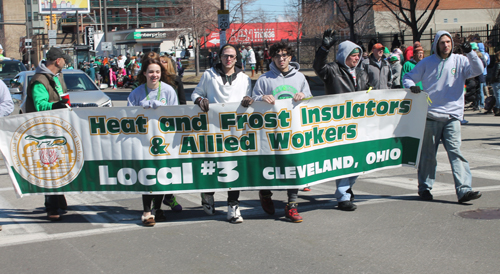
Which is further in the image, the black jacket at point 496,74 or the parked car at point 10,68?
the parked car at point 10,68

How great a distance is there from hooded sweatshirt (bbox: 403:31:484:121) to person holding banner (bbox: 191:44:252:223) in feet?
7.37

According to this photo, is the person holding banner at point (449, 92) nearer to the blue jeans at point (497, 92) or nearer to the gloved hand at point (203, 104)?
the gloved hand at point (203, 104)

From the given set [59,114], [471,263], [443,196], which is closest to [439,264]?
[471,263]

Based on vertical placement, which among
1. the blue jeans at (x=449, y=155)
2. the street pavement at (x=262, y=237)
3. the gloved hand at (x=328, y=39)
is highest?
the gloved hand at (x=328, y=39)

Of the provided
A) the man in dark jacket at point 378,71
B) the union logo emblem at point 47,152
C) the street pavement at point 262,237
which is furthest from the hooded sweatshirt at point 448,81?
the union logo emblem at point 47,152

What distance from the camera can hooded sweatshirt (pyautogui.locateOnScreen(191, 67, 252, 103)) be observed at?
20.3ft

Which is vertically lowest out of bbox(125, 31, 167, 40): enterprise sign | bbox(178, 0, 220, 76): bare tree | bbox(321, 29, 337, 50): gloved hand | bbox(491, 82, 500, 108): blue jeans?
bbox(491, 82, 500, 108): blue jeans

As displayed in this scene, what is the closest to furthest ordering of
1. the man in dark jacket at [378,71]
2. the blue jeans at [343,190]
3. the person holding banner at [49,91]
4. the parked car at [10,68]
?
the person holding banner at [49,91]
the blue jeans at [343,190]
the man in dark jacket at [378,71]
the parked car at [10,68]

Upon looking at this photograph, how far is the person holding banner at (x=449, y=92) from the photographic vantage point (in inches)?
259

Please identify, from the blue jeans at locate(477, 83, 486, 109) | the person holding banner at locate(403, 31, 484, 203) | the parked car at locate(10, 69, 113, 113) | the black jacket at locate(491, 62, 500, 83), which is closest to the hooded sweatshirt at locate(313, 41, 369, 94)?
the person holding banner at locate(403, 31, 484, 203)

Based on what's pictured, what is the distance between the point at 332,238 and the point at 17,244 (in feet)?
10.2

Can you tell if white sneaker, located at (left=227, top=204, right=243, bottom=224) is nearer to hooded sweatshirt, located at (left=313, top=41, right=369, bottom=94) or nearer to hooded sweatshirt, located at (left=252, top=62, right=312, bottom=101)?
hooded sweatshirt, located at (left=252, top=62, right=312, bottom=101)

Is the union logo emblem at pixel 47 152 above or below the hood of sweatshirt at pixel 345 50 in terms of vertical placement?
below

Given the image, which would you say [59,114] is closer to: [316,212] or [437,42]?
[316,212]
